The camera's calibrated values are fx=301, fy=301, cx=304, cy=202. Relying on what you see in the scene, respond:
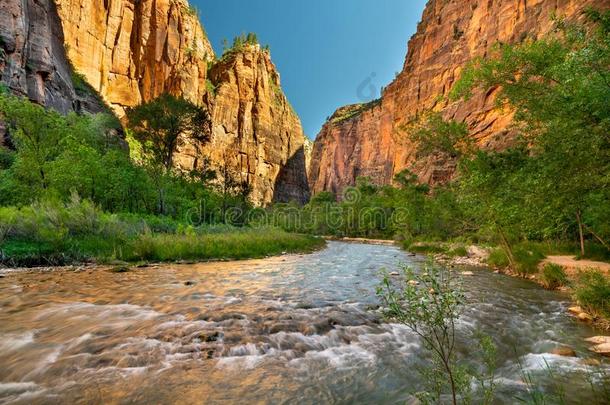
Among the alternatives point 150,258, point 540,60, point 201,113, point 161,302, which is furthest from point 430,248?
point 201,113

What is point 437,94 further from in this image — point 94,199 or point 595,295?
point 595,295

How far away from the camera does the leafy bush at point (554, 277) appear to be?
1132 centimetres

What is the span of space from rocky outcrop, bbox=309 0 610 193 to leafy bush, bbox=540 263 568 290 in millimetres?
9561

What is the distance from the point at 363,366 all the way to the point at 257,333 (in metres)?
2.07

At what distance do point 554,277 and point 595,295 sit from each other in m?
5.07

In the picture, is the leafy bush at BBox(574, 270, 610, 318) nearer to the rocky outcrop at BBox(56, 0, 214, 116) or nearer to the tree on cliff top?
the tree on cliff top

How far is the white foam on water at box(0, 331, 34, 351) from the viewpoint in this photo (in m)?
4.77

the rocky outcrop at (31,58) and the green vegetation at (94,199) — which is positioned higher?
the rocky outcrop at (31,58)

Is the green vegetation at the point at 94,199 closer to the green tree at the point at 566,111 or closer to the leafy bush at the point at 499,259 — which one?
the leafy bush at the point at 499,259

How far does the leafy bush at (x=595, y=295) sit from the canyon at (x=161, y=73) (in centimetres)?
4250

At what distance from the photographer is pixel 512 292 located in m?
10.8

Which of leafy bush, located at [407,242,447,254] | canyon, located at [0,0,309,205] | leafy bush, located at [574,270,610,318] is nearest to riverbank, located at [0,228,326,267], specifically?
leafy bush, located at [574,270,610,318]

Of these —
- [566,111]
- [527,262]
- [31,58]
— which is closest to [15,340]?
[566,111]

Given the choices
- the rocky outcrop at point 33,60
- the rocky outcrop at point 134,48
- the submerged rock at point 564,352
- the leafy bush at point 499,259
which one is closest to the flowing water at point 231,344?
the submerged rock at point 564,352
